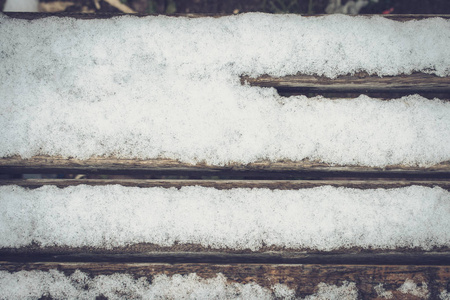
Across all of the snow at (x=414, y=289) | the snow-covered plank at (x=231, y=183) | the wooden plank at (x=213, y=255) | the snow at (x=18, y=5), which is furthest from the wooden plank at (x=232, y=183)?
the snow at (x=18, y=5)

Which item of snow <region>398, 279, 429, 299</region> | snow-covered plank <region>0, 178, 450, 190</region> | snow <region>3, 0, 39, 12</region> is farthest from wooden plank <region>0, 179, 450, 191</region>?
snow <region>3, 0, 39, 12</region>

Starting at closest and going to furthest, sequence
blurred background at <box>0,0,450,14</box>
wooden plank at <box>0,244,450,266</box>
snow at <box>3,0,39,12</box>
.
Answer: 1. wooden plank at <box>0,244,450,266</box>
2. snow at <box>3,0,39,12</box>
3. blurred background at <box>0,0,450,14</box>

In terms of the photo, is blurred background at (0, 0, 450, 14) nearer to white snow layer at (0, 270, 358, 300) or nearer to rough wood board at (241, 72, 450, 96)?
rough wood board at (241, 72, 450, 96)

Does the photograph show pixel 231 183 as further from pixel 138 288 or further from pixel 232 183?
pixel 138 288

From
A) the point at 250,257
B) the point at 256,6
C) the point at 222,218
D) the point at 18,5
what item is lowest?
the point at 250,257

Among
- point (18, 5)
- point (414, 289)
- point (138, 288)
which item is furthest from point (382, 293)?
point (18, 5)

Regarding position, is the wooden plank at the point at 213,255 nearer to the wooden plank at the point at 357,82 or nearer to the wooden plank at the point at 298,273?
the wooden plank at the point at 298,273
